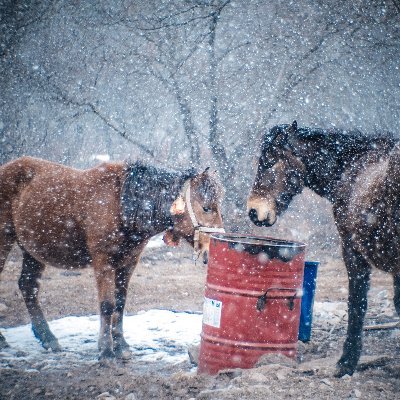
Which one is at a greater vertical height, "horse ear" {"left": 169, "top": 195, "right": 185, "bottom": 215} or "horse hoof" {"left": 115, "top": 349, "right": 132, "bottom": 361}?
"horse ear" {"left": 169, "top": 195, "right": 185, "bottom": 215}

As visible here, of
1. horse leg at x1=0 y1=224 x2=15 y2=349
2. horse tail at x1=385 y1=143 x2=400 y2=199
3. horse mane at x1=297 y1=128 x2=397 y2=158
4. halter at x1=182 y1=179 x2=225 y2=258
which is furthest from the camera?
horse leg at x1=0 y1=224 x2=15 y2=349

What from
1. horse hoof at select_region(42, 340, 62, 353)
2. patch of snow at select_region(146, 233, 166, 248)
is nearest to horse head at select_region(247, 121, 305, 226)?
horse hoof at select_region(42, 340, 62, 353)

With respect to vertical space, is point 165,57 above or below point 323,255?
above

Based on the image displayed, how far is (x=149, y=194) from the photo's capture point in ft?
15.3

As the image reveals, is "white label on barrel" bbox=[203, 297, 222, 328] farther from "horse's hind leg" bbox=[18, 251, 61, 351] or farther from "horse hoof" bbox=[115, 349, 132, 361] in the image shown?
"horse's hind leg" bbox=[18, 251, 61, 351]

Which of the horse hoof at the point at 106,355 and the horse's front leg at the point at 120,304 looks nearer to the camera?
the horse hoof at the point at 106,355

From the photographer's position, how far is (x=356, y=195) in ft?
12.6

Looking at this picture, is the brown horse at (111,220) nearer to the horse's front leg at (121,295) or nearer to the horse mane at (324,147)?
the horse's front leg at (121,295)

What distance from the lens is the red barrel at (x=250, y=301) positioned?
376 centimetres

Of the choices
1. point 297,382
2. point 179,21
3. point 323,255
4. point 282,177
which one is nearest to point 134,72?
point 179,21

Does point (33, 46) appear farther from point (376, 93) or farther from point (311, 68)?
point (376, 93)

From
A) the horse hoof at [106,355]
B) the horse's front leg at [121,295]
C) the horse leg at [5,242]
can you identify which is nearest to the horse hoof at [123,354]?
the horse's front leg at [121,295]

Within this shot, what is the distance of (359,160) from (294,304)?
1.25m

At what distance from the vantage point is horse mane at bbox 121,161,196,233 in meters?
4.55
